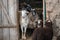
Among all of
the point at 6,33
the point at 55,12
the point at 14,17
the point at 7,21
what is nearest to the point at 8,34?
the point at 6,33

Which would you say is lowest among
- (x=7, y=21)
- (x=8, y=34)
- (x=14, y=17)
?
(x=8, y=34)

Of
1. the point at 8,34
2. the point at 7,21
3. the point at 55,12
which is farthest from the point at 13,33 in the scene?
the point at 55,12

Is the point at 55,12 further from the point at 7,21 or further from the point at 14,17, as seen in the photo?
the point at 7,21

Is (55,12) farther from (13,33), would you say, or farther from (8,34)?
(8,34)

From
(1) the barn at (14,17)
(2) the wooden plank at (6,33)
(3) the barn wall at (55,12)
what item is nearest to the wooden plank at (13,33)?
(1) the barn at (14,17)

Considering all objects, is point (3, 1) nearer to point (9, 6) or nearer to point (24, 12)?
point (9, 6)

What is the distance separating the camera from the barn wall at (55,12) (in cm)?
641

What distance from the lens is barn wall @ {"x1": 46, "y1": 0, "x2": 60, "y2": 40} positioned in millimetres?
6406

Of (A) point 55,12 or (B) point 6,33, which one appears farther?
(B) point 6,33

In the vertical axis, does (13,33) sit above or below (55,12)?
below

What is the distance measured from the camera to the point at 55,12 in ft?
21.1

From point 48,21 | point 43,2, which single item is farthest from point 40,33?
point 43,2

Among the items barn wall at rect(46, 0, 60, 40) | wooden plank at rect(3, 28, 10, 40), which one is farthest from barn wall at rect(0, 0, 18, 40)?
barn wall at rect(46, 0, 60, 40)

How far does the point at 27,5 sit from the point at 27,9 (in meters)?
0.13
